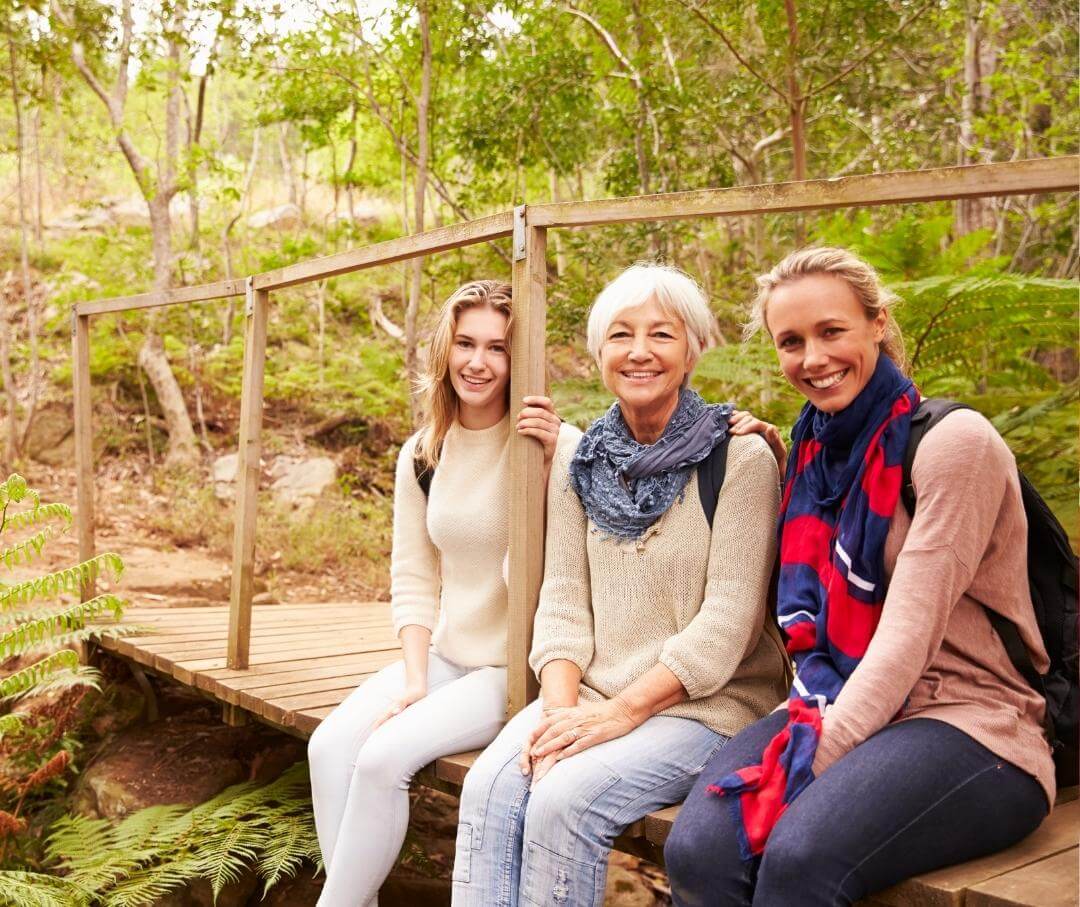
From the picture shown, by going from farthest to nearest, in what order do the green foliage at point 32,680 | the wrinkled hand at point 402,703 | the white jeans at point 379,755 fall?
the green foliage at point 32,680 → the wrinkled hand at point 402,703 → the white jeans at point 379,755

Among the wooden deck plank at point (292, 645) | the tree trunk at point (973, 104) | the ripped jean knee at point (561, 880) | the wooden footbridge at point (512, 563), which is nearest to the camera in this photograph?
the wooden footbridge at point (512, 563)

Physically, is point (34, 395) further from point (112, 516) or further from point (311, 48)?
point (311, 48)

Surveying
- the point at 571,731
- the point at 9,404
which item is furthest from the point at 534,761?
the point at 9,404

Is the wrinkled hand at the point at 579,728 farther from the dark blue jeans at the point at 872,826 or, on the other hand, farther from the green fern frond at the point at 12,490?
the green fern frond at the point at 12,490

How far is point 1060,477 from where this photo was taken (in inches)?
173

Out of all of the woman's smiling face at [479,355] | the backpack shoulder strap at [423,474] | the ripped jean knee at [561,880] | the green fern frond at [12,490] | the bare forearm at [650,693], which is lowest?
the ripped jean knee at [561,880]

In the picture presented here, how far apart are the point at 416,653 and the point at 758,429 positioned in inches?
51.2

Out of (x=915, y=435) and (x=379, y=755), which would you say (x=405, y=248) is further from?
(x=915, y=435)

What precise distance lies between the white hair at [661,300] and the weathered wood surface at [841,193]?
6.5 inches

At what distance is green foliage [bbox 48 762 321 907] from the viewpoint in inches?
147

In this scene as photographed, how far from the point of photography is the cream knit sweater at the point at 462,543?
10.6 feet

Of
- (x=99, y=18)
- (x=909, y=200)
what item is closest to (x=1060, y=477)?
(x=909, y=200)

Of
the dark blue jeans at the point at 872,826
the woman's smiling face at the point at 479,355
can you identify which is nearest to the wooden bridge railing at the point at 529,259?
the woman's smiling face at the point at 479,355

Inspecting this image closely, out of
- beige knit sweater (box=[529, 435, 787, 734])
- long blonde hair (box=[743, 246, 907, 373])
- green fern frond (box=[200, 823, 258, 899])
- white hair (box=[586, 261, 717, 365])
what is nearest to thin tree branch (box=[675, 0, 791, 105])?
white hair (box=[586, 261, 717, 365])
